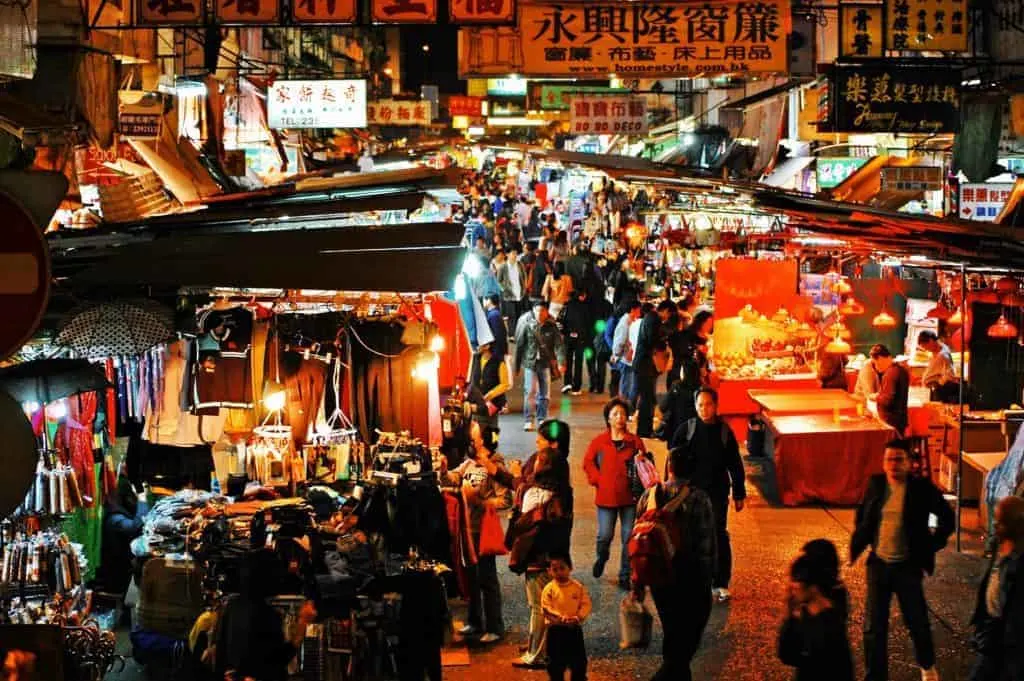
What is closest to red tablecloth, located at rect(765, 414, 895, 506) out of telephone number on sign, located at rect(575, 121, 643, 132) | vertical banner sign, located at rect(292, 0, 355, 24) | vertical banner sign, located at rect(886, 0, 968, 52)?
vertical banner sign, located at rect(886, 0, 968, 52)

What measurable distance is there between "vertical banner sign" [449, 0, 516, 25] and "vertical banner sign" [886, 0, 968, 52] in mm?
5601

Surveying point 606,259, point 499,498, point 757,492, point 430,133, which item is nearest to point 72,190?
point 499,498

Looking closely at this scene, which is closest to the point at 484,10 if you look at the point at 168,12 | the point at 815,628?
the point at 168,12

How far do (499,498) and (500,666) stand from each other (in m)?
1.50

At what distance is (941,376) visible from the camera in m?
17.0

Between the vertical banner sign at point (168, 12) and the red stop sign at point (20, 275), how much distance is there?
1160cm

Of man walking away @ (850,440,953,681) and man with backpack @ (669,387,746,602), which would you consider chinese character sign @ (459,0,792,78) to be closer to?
man with backpack @ (669,387,746,602)

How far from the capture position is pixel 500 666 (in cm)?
988

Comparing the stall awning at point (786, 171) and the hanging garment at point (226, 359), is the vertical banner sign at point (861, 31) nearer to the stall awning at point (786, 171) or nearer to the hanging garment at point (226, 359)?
the stall awning at point (786, 171)

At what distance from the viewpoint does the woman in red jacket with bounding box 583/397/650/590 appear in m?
11.8

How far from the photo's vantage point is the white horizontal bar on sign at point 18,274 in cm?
361

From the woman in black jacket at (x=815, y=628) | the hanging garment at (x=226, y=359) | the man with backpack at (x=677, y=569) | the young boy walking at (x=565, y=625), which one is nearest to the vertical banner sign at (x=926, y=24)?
the hanging garment at (x=226, y=359)

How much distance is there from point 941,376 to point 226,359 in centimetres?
943

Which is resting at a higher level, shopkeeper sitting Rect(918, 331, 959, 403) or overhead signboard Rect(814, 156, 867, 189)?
overhead signboard Rect(814, 156, 867, 189)
